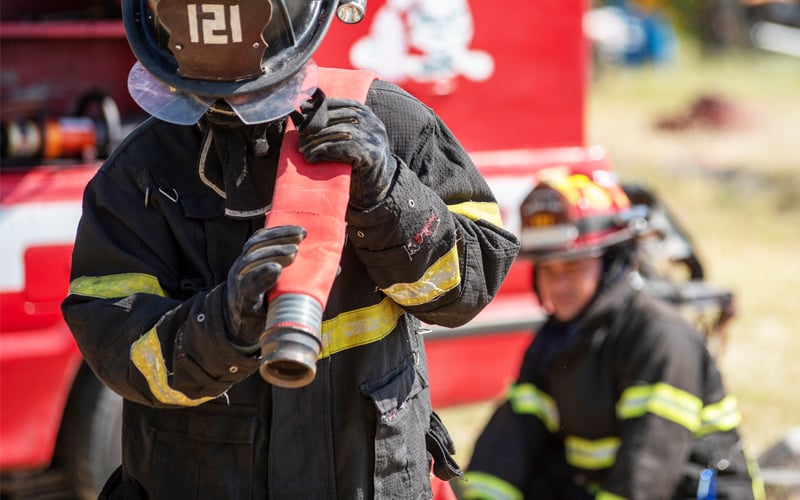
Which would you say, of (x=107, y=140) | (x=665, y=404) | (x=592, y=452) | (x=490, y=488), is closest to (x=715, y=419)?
(x=665, y=404)

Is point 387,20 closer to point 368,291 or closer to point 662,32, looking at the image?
point 368,291

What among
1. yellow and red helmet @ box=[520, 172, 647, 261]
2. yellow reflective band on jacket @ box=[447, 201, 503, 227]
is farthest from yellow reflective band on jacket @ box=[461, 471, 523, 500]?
yellow reflective band on jacket @ box=[447, 201, 503, 227]

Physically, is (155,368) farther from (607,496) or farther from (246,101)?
(607,496)

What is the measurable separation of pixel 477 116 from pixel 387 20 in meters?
0.54

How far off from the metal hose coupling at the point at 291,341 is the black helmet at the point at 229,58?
0.31m

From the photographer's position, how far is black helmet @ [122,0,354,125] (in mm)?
1646

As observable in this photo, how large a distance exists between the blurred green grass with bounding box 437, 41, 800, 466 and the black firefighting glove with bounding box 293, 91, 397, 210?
10.3ft

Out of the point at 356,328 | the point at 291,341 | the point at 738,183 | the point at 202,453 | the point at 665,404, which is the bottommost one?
the point at 738,183

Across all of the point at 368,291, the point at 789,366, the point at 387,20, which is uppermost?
the point at 368,291

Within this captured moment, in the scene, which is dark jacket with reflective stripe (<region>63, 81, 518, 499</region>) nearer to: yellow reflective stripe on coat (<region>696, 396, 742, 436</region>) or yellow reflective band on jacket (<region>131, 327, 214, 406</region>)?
yellow reflective band on jacket (<region>131, 327, 214, 406</region>)

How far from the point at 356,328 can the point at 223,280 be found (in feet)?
0.77

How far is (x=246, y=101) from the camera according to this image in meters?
1.66

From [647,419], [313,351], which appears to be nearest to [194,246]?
[313,351]

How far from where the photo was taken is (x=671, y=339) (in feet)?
10.2
